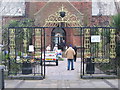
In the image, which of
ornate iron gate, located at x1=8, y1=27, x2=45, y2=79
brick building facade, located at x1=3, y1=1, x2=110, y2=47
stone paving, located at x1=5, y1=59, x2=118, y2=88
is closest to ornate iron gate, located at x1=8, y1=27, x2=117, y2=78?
ornate iron gate, located at x1=8, y1=27, x2=45, y2=79

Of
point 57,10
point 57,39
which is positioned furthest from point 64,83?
point 57,10

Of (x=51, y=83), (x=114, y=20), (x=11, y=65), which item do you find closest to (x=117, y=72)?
(x=114, y=20)

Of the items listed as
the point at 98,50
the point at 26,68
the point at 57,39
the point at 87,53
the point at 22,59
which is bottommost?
the point at 26,68

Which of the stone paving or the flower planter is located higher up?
the flower planter

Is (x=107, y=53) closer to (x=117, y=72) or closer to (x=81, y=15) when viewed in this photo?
(x=117, y=72)

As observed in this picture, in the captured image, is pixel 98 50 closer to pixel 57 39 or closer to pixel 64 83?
pixel 64 83

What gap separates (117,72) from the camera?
14086mm

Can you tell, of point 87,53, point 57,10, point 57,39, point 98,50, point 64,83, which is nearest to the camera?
point 64,83

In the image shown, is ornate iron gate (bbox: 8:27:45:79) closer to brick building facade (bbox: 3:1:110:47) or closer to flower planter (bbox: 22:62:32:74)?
flower planter (bbox: 22:62:32:74)

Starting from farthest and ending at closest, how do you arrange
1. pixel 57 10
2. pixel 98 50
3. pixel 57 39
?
1. pixel 57 10
2. pixel 57 39
3. pixel 98 50

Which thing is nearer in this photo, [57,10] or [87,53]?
[87,53]

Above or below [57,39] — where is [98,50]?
below

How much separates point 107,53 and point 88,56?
3.83 ft

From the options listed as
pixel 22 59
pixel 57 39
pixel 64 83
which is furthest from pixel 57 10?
pixel 64 83
